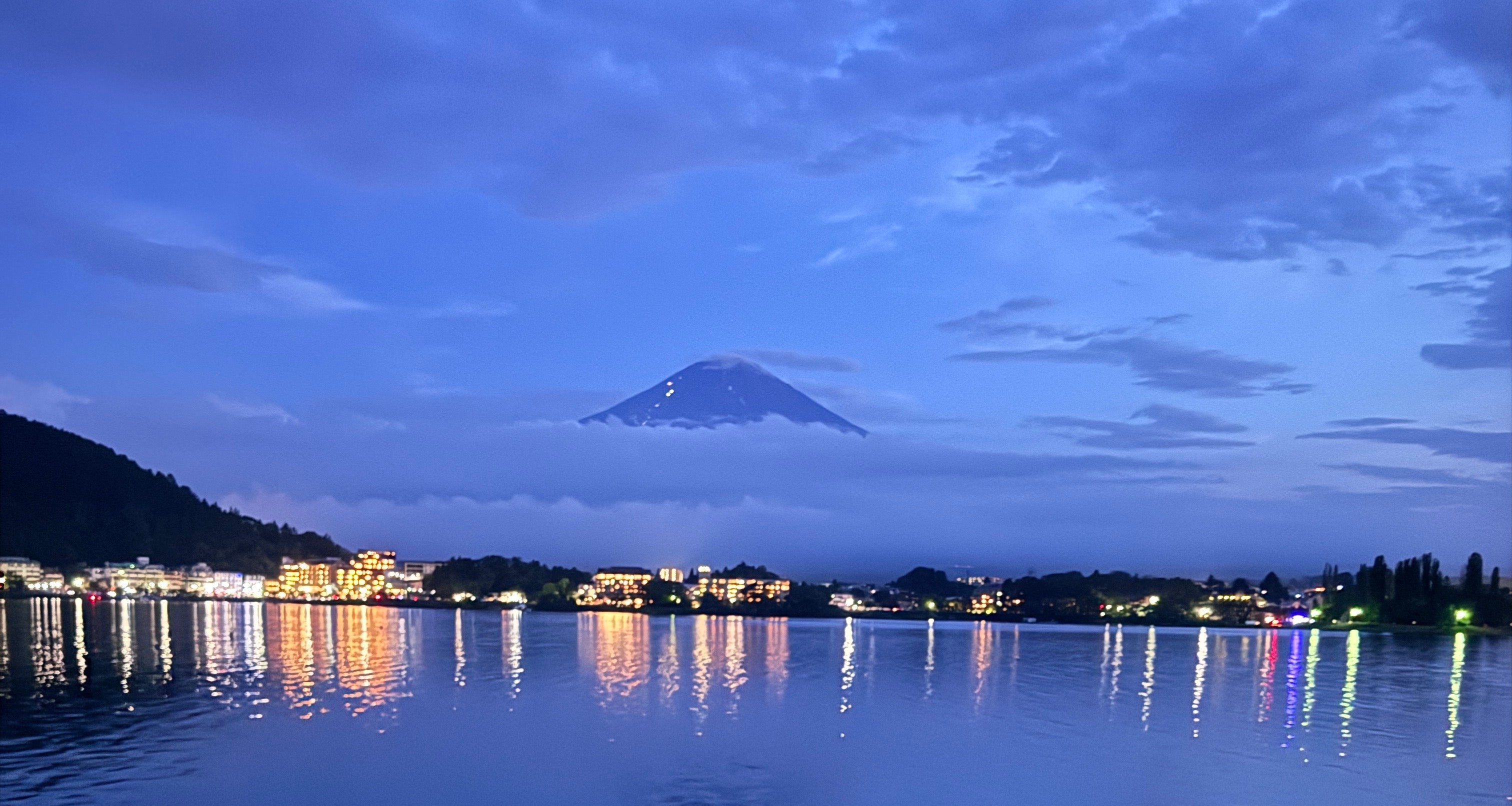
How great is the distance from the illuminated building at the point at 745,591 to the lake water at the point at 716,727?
124 meters

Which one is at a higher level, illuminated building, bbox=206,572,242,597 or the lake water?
the lake water

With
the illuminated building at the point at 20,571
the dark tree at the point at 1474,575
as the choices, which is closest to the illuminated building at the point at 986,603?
the dark tree at the point at 1474,575

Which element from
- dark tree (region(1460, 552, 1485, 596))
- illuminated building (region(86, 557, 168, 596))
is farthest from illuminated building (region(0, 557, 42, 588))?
dark tree (region(1460, 552, 1485, 596))

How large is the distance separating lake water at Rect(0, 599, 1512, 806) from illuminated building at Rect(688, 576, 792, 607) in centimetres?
12410

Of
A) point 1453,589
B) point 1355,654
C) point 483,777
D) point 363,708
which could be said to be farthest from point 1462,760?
point 1453,589

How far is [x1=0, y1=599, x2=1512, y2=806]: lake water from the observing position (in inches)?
808

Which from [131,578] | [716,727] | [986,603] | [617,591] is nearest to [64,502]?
[131,578]

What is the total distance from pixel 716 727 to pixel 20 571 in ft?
569

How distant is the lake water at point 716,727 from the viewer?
2053 centimetres

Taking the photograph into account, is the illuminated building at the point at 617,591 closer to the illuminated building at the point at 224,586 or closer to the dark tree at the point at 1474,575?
the illuminated building at the point at 224,586

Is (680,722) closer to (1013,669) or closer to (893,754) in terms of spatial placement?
(893,754)

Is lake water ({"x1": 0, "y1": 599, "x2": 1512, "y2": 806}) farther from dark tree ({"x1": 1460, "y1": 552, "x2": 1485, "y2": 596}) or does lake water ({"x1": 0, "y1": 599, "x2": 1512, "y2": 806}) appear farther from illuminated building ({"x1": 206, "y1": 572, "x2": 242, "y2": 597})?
illuminated building ({"x1": 206, "y1": 572, "x2": 242, "y2": 597})

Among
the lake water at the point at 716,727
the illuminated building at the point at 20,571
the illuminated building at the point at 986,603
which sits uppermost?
the lake water at the point at 716,727

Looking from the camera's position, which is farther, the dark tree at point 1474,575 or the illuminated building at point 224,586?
the illuminated building at point 224,586
